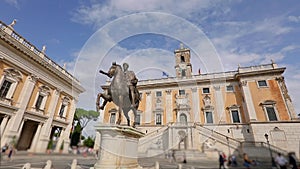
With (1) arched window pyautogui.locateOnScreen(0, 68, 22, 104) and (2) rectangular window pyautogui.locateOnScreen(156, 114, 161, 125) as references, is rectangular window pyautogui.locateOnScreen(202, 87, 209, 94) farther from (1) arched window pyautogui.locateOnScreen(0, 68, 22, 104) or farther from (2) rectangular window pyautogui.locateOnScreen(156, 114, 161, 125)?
(1) arched window pyautogui.locateOnScreen(0, 68, 22, 104)

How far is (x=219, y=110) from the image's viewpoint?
20.7 m

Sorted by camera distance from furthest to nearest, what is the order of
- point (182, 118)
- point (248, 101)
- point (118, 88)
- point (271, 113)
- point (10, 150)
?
point (182, 118) < point (248, 101) < point (271, 113) < point (118, 88) < point (10, 150)

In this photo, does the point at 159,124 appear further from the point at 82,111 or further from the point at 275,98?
the point at 82,111

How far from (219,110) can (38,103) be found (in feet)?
70.6

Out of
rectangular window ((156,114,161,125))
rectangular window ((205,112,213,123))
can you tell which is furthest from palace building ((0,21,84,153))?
rectangular window ((205,112,213,123))

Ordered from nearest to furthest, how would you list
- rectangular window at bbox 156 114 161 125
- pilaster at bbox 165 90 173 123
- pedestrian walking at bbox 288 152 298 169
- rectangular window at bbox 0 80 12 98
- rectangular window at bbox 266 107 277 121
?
pedestrian walking at bbox 288 152 298 169
rectangular window at bbox 0 80 12 98
rectangular window at bbox 266 107 277 121
pilaster at bbox 165 90 173 123
rectangular window at bbox 156 114 161 125

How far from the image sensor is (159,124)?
21.8 m

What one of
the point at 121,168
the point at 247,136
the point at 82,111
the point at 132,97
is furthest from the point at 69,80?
the point at 247,136

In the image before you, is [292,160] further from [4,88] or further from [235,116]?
[235,116]

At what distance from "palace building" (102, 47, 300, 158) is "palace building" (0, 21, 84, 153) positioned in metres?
11.3

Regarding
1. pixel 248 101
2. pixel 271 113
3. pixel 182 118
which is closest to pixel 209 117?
pixel 182 118

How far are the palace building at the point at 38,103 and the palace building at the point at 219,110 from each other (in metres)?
11.3

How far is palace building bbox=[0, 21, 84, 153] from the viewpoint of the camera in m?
1.42

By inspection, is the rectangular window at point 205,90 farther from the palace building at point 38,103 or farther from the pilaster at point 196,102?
the palace building at point 38,103
